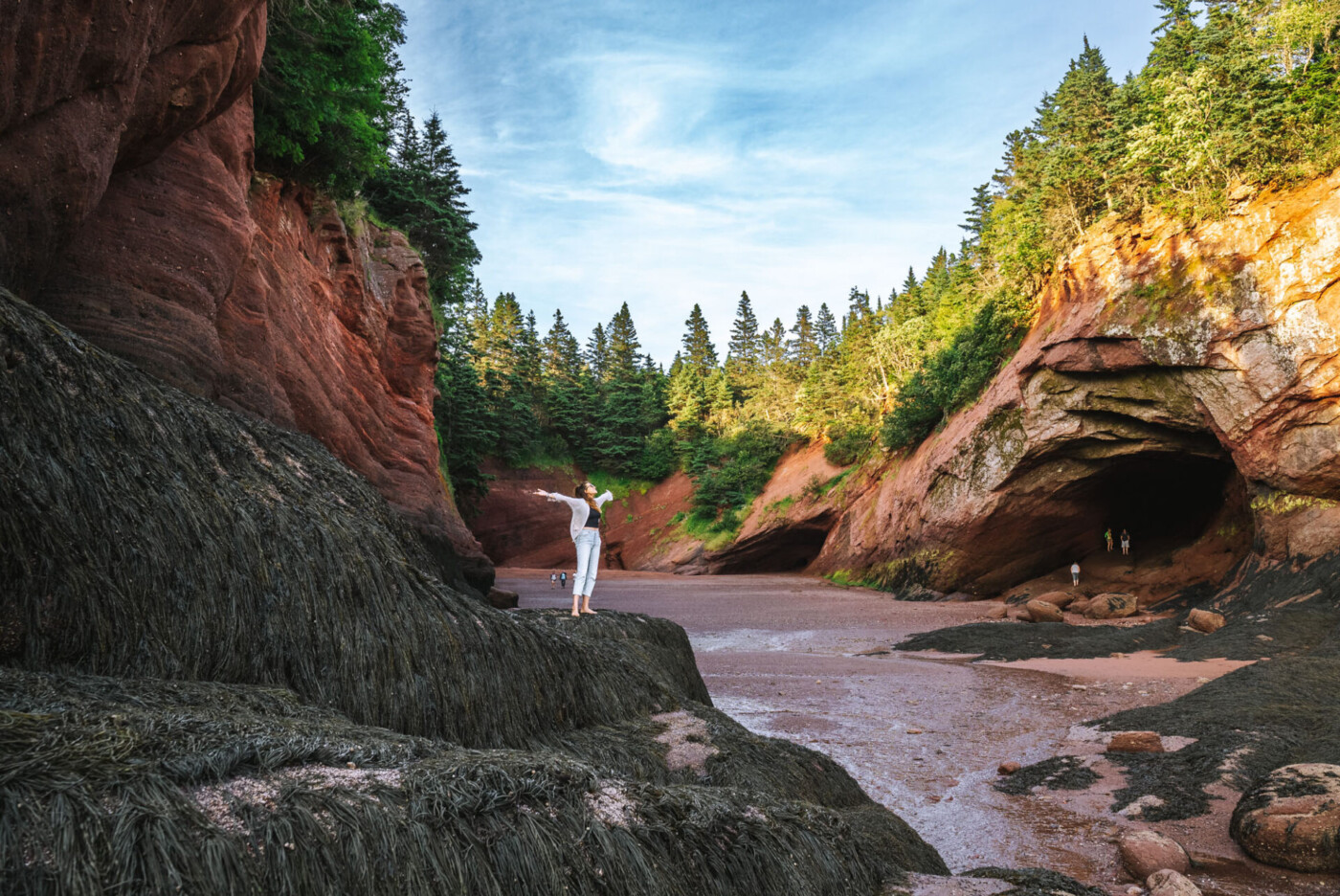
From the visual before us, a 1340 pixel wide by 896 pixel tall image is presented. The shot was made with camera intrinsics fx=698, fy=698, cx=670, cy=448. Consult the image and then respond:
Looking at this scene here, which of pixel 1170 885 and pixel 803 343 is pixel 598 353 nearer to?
pixel 803 343

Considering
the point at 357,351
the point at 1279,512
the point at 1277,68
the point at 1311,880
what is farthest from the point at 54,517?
the point at 1277,68

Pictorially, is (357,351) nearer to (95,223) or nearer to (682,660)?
(95,223)

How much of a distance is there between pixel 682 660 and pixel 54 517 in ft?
15.5

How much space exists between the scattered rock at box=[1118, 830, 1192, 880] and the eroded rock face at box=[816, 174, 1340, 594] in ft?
44.4

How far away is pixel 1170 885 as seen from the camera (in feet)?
12.0

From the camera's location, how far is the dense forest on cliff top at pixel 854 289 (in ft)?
40.6

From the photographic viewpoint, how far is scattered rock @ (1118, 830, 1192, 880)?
13.2 ft

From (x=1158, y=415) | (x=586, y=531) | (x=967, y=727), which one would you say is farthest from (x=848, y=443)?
(x=586, y=531)

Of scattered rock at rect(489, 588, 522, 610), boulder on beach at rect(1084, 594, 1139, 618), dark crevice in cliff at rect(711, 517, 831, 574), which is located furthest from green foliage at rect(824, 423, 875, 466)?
scattered rock at rect(489, 588, 522, 610)

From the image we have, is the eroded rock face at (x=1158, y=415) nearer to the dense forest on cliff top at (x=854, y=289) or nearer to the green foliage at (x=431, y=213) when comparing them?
the dense forest on cliff top at (x=854, y=289)

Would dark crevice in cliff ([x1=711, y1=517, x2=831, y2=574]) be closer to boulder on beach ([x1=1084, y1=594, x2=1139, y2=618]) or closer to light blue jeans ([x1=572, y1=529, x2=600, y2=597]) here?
boulder on beach ([x1=1084, y1=594, x2=1139, y2=618])

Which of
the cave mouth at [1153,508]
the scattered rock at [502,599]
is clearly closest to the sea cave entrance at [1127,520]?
the cave mouth at [1153,508]

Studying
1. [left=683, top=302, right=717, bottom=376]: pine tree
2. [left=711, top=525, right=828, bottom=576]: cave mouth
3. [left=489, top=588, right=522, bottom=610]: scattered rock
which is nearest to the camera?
[left=489, top=588, right=522, bottom=610]: scattered rock

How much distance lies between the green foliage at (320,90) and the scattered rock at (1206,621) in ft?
56.2
